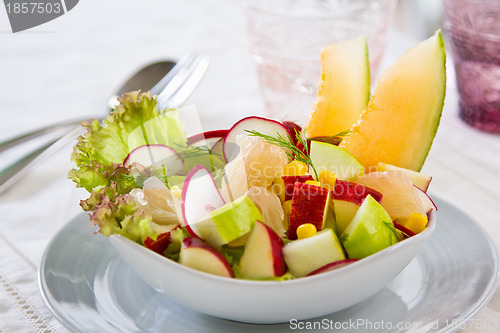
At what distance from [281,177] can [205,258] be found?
0.68 feet

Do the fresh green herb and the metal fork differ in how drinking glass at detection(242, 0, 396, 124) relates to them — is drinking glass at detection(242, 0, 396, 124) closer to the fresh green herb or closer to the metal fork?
the metal fork

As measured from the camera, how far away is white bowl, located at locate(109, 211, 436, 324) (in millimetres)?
708

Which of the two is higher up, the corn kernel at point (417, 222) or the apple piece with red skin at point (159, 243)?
the apple piece with red skin at point (159, 243)

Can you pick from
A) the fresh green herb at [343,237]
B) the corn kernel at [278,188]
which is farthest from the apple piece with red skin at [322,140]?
the fresh green herb at [343,237]

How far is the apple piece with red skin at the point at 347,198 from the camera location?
31.9 inches

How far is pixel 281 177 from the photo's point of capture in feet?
2.86

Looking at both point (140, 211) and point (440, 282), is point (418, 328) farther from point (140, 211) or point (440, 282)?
point (140, 211)

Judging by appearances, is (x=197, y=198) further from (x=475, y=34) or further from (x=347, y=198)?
(x=475, y=34)

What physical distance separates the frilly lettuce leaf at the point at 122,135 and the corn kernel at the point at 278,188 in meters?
0.22

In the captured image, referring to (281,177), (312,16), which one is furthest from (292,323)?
(312,16)

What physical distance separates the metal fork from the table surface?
47mm

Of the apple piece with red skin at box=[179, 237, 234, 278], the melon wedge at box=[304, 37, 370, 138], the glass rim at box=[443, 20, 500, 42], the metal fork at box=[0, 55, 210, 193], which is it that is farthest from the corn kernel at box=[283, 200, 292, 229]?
the glass rim at box=[443, 20, 500, 42]

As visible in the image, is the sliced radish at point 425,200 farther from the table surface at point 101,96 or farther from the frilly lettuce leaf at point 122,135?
the frilly lettuce leaf at point 122,135

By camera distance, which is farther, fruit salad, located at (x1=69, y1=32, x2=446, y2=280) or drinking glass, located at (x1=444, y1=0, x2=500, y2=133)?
drinking glass, located at (x1=444, y1=0, x2=500, y2=133)
